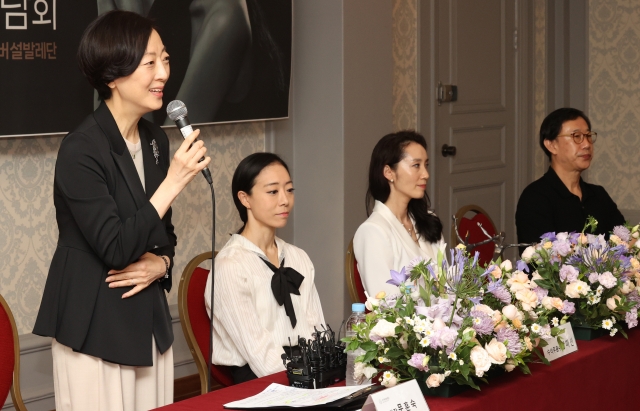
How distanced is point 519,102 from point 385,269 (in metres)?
3.11

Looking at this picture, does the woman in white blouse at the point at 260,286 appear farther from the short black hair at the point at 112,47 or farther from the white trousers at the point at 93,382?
the short black hair at the point at 112,47

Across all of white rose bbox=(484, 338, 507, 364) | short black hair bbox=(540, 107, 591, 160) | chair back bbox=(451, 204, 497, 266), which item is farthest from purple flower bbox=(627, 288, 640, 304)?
short black hair bbox=(540, 107, 591, 160)

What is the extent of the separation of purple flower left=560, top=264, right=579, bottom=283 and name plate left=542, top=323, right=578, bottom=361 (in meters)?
0.17

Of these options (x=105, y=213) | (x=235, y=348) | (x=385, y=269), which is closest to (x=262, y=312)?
(x=235, y=348)

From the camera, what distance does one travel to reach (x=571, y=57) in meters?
6.00

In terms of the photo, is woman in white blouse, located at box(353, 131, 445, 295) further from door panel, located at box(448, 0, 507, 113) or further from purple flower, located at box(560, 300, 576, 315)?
door panel, located at box(448, 0, 507, 113)

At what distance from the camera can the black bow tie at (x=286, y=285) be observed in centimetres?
284

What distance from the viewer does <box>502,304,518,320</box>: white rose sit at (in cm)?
201

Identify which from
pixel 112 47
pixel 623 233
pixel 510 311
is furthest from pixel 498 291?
pixel 112 47

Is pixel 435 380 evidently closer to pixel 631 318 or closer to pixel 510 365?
pixel 510 365

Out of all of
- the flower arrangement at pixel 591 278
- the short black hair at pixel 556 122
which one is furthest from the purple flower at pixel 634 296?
the short black hair at pixel 556 122

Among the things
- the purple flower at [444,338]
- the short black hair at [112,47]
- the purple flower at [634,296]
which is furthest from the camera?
the purple flower at [634,296]

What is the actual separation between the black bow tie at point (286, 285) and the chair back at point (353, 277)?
0.37 metres

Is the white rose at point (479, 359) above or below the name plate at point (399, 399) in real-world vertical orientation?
above
